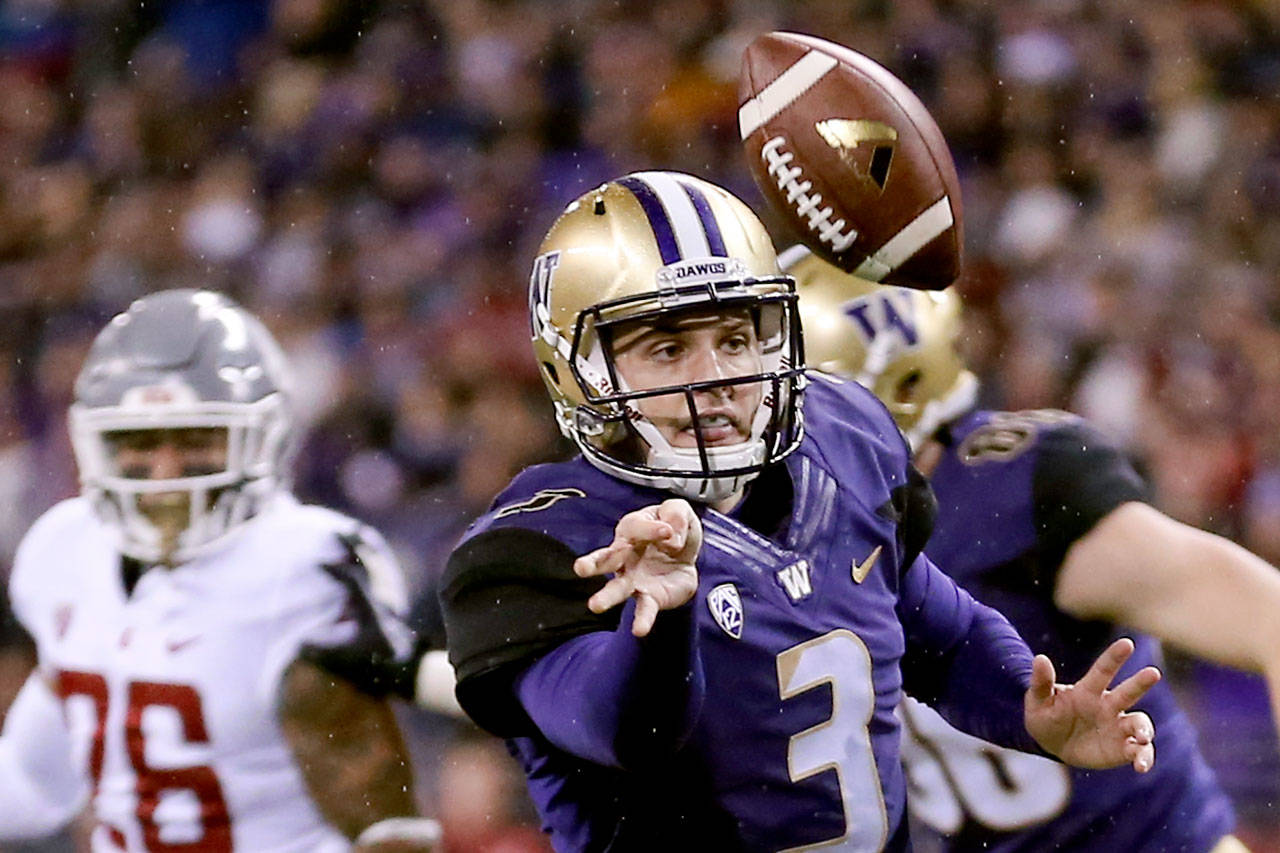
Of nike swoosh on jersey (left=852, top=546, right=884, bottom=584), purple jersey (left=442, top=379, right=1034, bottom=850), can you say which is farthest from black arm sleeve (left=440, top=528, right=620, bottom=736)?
nike swoosh on jersey (left=852, top=546, right=884, bottom=584)

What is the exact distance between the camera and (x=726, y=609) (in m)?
2.15

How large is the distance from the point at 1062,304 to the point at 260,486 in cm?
379

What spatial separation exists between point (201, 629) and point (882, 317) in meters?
1.18

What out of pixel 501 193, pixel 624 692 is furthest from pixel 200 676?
pixel 501 193

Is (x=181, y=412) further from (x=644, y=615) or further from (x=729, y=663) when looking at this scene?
(x=644, y=615)

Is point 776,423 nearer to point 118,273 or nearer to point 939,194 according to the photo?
point 939,194

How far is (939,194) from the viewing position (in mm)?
2812

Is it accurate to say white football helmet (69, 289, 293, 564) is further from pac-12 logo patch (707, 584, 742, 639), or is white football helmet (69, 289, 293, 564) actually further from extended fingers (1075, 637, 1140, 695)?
extended fingers (1075, 637, 1140, 695)

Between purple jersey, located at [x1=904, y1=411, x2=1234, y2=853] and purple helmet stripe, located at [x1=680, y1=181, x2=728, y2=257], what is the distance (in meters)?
0.78

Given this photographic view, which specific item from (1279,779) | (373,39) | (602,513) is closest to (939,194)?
(602,513)

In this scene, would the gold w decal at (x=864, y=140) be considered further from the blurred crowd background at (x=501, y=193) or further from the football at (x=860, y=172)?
the blurred crowd background at (x=501, y=193)

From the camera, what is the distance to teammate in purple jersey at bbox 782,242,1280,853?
280cm

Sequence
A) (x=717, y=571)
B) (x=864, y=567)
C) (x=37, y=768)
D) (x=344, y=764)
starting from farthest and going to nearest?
(x=37, y=768)
(x=344, y=764)
(x=864, y=567)
(x=717, y=571)

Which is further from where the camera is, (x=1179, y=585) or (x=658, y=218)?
(x=1179, y=585)
